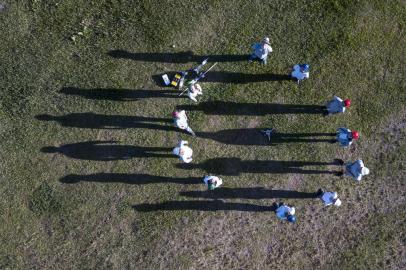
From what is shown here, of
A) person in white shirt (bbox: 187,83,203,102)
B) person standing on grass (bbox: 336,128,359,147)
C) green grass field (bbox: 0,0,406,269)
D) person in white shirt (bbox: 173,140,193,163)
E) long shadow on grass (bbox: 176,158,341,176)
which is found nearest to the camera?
person standing on grass (bbox: 336,128,359,147)

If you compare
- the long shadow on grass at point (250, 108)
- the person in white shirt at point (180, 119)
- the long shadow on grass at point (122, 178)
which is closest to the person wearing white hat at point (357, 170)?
the long shadow on grass at point (250, 108)

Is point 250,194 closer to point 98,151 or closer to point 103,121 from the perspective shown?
point 98,151

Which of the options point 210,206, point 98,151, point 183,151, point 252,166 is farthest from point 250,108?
point 98,151

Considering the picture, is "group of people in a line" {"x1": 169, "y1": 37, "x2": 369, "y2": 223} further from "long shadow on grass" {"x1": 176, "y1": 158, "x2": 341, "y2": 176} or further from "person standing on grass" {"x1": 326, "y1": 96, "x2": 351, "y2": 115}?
"long shadow on grass" {"x1": 176, "y1": 158, "x2": 341, "y2": 176}

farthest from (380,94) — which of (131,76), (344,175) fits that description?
(131,76)

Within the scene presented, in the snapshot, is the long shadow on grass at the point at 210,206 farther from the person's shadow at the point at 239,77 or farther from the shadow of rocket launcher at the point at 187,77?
the person's shadow at the point at 239,77

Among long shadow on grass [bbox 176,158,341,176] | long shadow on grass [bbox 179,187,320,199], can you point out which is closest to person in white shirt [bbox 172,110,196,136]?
long shadow on grass [bbox 176,158,341,176]
